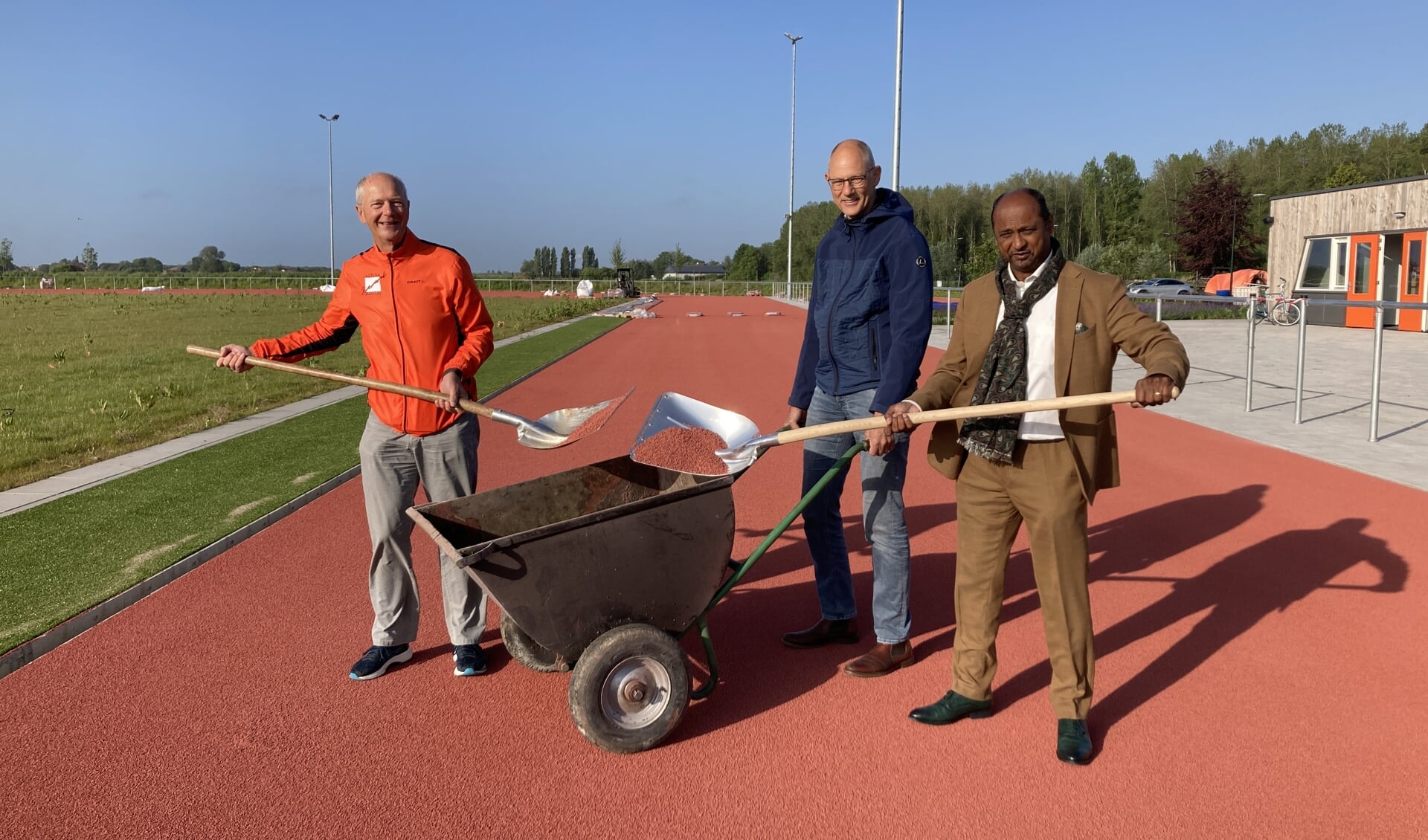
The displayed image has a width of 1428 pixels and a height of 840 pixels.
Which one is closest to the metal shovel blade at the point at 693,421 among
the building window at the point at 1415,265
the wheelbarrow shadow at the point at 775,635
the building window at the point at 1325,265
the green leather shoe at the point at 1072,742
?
the wheelbarrow shadow at the point at 775,635

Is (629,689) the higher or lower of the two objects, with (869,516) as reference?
lower

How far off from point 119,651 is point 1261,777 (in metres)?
4.82

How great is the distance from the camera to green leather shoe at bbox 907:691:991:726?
3.87 meters

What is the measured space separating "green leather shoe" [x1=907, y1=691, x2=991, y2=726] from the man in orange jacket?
75.2 inches

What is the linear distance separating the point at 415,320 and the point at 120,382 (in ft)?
48.8

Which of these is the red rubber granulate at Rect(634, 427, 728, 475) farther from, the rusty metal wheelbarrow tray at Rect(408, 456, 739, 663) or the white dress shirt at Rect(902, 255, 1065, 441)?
the white dress shirt at Rect(902, 255, 1065, 441)

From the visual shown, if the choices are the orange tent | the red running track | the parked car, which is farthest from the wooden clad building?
the red running track

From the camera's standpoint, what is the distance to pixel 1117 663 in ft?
14.8

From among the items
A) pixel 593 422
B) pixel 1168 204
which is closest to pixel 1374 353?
pixel 593 422

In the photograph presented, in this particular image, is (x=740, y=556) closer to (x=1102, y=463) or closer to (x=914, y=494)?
(x=914, y=494)

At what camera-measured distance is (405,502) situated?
14.2 ft

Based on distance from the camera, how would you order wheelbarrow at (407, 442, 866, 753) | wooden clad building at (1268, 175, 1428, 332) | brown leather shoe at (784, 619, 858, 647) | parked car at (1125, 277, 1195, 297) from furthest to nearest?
parked car at (1125, 277, 1195, 297)
wooden clad building at (1268, 175, 1428, 332)
brown leather shoe at (784, 619, 858, 647)
wheelbarrow at (407, 442, 866, 753)

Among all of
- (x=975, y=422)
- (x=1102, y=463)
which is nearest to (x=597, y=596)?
(x=975, y=422)

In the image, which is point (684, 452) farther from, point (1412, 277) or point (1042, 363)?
point (1412, 277)
